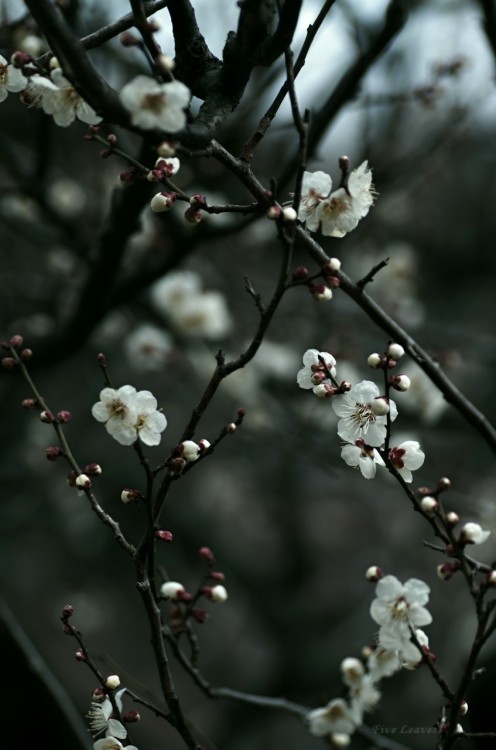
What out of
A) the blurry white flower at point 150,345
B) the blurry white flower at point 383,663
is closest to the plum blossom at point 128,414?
the blurry white flower at point 383,663

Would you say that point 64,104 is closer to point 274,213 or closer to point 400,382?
point 274,213

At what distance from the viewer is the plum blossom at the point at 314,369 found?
1.48m

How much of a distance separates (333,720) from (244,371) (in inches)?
127

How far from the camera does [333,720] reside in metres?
1.45

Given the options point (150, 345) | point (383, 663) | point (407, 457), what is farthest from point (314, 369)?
point (150, 345)

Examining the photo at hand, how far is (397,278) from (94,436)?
10.6 feet

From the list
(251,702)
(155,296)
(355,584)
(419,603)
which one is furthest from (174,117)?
(355,584)

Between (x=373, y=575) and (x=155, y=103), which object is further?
(x=373, y=575)

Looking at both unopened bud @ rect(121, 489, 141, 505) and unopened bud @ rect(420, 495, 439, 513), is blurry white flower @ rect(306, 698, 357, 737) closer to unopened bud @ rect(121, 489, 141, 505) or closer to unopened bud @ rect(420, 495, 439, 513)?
unopened bud @ rect(420, 495, 439, 513)

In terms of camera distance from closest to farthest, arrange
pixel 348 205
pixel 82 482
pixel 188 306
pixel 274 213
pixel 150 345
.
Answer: pixel 274 213 < pixel 82 482 < pixel 348 205 < pixel 150 345 < pixel 188 306

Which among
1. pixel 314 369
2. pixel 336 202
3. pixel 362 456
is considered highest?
pixel 336 202

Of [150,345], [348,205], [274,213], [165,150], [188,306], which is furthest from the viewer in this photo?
[188,306]

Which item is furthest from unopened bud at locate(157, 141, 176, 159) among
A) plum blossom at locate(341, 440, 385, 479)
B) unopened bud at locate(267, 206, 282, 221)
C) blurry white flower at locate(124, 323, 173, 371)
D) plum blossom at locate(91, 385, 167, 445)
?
blurry white flower at locate(124, 323, 173, 371)

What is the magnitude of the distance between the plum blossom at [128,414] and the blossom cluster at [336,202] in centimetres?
50
